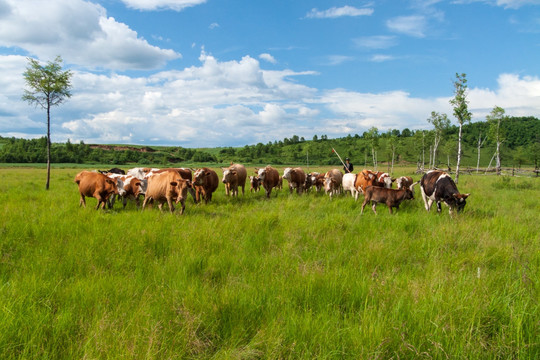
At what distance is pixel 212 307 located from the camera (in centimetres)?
338

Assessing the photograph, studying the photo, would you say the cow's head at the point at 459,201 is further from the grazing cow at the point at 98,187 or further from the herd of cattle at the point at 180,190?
the grazing cow at the point at 98,187

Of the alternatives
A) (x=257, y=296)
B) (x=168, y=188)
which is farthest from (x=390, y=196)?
(x=257, y=296)

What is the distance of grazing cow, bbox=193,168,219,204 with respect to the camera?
505 inches

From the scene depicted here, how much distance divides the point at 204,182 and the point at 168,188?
104 inches

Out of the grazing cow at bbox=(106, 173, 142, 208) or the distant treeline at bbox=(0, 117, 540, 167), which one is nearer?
the grazing cow at bbox=(106, 173, 142, 208)

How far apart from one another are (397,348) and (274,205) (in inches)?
371

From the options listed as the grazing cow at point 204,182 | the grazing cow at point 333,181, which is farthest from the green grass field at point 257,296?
the grazing cow at point 333,181

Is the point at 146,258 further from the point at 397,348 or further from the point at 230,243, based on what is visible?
the point at 397,348

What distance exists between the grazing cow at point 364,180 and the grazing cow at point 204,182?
7803 millimetres

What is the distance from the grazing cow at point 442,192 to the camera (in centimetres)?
1001

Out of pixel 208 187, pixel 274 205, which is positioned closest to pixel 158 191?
pixel 208 187

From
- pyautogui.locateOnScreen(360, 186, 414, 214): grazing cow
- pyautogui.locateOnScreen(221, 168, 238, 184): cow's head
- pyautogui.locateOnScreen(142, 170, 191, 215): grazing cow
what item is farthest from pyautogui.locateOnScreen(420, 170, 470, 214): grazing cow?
pyautogui.locateOnScreen(142, 170, 191, 215): grazing cow

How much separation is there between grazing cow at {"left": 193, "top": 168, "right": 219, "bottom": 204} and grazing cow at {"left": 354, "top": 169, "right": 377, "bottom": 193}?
7.80 metres

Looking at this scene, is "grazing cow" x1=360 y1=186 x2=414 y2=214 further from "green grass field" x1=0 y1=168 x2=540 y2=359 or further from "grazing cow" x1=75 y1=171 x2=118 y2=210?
"grazing cow" x1=75 y1=171 x2=118 y2=210
